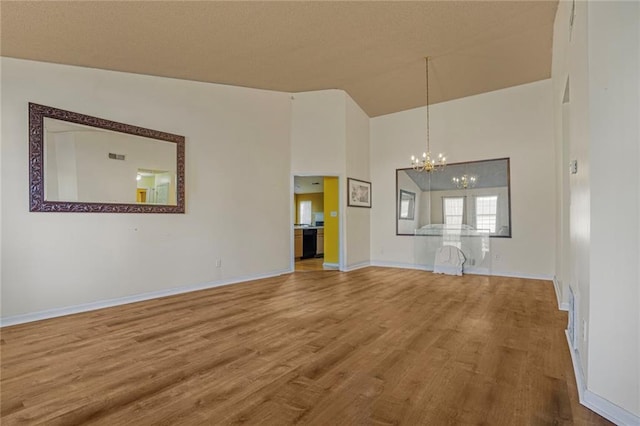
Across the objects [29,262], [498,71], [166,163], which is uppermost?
[498,71]

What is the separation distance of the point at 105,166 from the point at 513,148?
6.69 metres

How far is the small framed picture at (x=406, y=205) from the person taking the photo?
7164mm

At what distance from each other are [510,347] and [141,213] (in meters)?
4.57

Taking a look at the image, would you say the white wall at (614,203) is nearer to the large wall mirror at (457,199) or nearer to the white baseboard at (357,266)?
the large wall mirror at (457,199)

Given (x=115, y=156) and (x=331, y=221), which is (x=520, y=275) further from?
(x=115, y=156)

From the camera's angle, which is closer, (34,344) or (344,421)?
(344,421)

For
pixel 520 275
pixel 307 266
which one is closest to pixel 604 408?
pixel 520 275

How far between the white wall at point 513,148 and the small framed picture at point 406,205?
0.23 meters

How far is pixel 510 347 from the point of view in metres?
2.68

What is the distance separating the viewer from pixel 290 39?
4.22 meters

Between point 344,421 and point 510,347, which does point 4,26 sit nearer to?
point 344,421

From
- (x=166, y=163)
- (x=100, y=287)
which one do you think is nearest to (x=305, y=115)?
(x=166, y=163)

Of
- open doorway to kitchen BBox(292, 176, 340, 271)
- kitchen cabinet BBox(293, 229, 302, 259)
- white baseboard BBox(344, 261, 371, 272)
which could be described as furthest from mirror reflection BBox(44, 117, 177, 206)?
kitchen cabinet BBox(293, 229, 302, 259)

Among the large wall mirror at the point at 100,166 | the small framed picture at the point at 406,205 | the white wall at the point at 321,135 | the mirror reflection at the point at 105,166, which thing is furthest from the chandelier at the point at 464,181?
the mirror reflection at the point at 105,166
